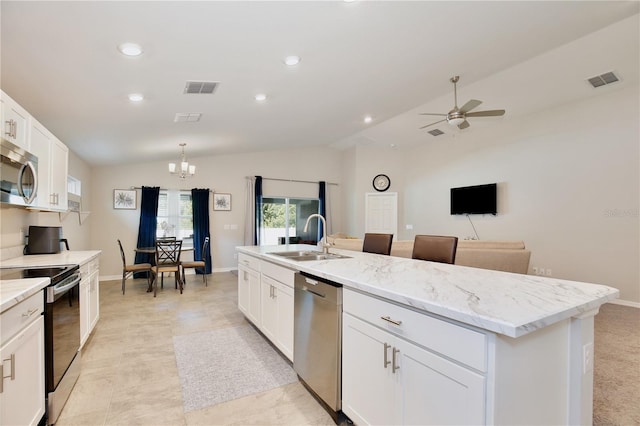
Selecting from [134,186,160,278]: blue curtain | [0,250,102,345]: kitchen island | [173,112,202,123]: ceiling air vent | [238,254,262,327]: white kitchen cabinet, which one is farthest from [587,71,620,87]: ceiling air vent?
[134,186,160,278]: blue curtain

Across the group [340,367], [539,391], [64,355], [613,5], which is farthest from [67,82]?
[613,5]

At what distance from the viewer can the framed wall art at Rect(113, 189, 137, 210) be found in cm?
664

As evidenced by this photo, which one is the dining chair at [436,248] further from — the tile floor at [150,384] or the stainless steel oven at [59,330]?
the stainless steel oven at [59,330]

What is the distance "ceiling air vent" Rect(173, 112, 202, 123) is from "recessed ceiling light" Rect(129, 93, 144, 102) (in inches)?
26.5

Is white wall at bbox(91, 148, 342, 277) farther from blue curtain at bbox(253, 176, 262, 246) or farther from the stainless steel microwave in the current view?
the stainless steel microwave

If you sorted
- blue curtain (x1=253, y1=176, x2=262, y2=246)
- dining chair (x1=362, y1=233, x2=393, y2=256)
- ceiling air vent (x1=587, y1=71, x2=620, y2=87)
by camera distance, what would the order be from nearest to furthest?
dining chair (x1=362, y1=233, x2=393, y2=256) < ceiling air vent (x1=587, y1=71, x2=620, y2=87) < blue curtain (x1=253, y1=176, x2=262, y2=246)

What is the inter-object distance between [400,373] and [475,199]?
626cm

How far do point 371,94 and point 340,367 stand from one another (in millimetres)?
3714

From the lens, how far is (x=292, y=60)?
2922 mm

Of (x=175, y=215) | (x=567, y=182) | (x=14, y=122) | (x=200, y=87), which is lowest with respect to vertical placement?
(x=175, y=215)

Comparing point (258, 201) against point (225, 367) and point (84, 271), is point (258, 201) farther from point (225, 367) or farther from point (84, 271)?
point (225, 367)

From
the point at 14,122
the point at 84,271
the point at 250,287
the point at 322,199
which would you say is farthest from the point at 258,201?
the point at 14,122

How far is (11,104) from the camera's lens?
2.22 metres

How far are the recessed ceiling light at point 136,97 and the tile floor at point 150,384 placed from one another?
8.20 feet
